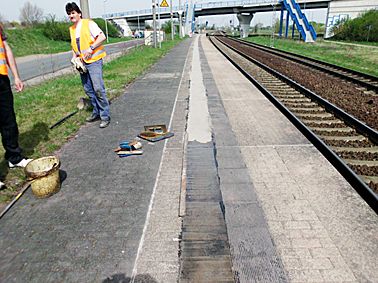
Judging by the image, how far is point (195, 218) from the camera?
325 cm

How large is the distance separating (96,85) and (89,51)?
Answer: 2.28 ft

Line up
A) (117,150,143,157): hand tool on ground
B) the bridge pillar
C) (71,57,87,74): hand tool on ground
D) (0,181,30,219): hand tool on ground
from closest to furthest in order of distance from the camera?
(0,181,30,219): hand tool on ground
(117,150,143,157): hand tool on ground
(71,57,87,74): hand tool on ground
the bridge pillar

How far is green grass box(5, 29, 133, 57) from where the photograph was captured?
3195 centimetres

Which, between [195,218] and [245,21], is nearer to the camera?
[195,218]

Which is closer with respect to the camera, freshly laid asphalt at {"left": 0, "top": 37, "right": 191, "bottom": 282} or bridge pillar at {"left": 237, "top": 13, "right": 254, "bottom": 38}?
freshly laid asphalt at {"left": 0, "top": 37, "right": 191, "bottom": 282}

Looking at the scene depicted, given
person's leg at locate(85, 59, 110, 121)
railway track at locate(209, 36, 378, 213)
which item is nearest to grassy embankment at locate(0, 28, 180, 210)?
person's leg at locate(85, 59, 110, 121)

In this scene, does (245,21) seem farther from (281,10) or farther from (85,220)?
(85,220)

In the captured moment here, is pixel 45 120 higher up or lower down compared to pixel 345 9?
lower down

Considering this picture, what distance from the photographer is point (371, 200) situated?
3449 millimetres

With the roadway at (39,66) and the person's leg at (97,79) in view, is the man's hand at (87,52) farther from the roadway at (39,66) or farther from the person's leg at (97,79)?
the roadway at (39,66)

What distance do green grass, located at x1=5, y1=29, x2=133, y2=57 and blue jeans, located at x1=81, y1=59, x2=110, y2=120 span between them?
93.4ft

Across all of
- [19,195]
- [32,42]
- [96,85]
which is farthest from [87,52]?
[32,42]

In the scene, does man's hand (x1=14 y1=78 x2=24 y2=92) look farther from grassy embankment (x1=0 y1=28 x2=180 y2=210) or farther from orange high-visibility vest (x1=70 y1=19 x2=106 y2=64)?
orange high-visibility vest (x1=70 y1=19 x2=106 y2=64)

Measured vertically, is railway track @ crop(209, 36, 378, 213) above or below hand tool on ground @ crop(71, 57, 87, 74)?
below
